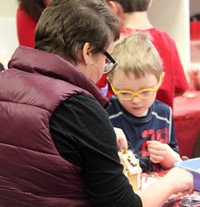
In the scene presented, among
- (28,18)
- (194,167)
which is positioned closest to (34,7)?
(28,18)

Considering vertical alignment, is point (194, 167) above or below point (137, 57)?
below

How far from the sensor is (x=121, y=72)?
47.9 inches

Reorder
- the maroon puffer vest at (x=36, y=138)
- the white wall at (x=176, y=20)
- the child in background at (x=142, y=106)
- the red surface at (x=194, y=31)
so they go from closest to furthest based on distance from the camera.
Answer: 1. the maroon puffer vest at (x=36, y=138)
2. the child in background at (x=142, y=106)
3. the white wall at (x=176, y=20)
4. the red surface at (x=194, y=31)

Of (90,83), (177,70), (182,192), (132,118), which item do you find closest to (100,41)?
(90,83)

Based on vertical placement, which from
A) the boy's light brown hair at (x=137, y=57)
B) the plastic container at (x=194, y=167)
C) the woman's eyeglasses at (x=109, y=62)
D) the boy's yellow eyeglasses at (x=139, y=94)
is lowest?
the plastic container at (x=194, y=167)

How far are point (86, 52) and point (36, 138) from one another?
21cm

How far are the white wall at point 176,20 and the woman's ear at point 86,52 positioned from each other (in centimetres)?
147

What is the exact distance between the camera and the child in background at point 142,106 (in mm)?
1174

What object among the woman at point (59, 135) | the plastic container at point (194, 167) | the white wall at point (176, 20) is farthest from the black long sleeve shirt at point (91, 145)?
the white wall at point (176, 20)

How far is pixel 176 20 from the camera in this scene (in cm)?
234

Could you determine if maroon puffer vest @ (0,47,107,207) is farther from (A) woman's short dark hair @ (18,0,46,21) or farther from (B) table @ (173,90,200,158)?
(B) table @ (173,90,200,158)

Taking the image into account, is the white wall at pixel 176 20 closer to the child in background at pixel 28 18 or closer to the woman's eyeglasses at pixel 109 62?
the child in background at pixel 28 18

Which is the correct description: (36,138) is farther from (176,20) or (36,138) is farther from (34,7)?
(176,20)

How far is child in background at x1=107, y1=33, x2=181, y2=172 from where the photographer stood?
1174mm
